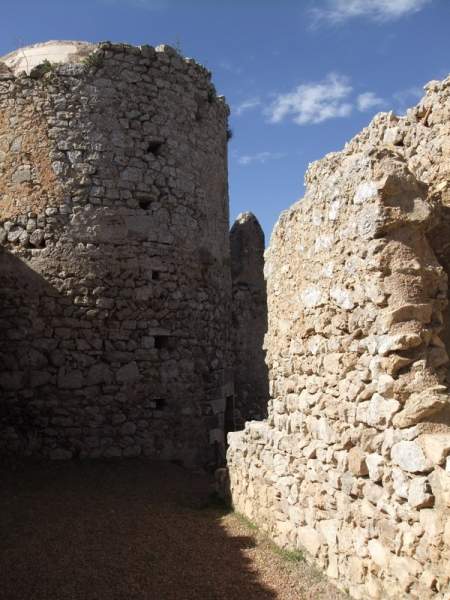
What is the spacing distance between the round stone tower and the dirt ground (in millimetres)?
876

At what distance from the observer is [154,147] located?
10148mm

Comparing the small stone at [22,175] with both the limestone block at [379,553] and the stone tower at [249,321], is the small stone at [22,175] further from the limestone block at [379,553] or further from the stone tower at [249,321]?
the limestone block at [379,553]

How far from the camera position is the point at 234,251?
14406 mm

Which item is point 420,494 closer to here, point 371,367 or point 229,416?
point 371,367

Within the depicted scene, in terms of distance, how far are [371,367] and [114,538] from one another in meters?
3.36

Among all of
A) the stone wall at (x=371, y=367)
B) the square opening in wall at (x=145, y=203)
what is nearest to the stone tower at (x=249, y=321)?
the square opening in wall at (x=145, y=203)

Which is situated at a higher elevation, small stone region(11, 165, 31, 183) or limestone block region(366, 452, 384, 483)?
small stone region(11, 165, 31, 183)

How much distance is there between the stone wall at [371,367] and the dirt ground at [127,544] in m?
0.43

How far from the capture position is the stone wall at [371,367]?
13.0 ft

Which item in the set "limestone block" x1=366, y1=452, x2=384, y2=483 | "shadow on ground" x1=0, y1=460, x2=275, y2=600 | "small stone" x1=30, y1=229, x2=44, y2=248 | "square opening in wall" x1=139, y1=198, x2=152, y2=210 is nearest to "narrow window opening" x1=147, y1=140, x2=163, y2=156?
"square opening in wall" x1=139, y1=198, x2=152, y2=210

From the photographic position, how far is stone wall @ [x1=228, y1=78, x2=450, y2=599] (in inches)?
155

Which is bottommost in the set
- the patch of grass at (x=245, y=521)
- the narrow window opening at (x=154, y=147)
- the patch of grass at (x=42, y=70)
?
the patch of grass at (x=245, y=521)

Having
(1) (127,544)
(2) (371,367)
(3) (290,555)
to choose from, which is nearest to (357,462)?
(2) (371,367)

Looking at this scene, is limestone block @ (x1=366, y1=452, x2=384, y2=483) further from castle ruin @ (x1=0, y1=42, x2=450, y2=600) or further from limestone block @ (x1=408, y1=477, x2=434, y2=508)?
limestone block @ (x1=408, y1=477, x2=434, y2=508)
